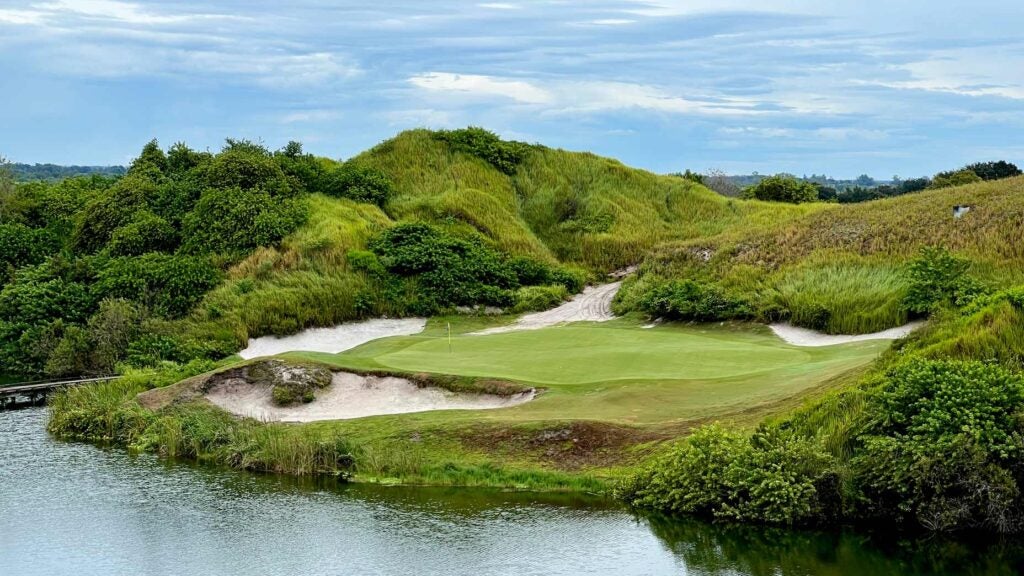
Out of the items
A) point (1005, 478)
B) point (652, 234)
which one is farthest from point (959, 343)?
point (652, 234)

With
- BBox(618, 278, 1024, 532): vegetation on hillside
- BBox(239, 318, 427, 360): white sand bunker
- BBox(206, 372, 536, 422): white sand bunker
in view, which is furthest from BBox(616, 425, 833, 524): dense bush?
BBox(239, 318, 427, 360): white sand bunker

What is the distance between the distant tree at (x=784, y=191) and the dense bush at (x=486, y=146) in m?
18.9

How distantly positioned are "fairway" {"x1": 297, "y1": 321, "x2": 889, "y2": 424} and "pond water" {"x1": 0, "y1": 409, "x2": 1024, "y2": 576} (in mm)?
3822

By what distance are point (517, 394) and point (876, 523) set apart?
10393 mm

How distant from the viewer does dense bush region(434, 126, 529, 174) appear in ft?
211

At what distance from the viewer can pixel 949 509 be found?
61.7 feet

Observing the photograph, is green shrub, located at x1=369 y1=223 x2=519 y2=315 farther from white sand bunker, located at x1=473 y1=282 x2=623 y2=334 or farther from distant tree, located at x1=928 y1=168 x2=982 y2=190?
distant tree, located at x1=928 y1=168 x2=982 y2=190

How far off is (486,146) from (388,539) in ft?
153

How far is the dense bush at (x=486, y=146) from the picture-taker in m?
64.2

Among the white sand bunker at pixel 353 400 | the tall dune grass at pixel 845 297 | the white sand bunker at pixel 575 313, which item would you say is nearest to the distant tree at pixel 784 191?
the white sand bunker at pixel 575 313

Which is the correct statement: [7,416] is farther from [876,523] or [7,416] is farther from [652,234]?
[652,234]

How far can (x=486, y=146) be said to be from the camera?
6462 cm

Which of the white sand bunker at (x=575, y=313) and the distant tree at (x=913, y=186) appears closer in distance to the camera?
→ the white sand bunker at (x=575, y=313)

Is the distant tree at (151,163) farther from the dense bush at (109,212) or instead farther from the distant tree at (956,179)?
the distant tree at (956,179)
